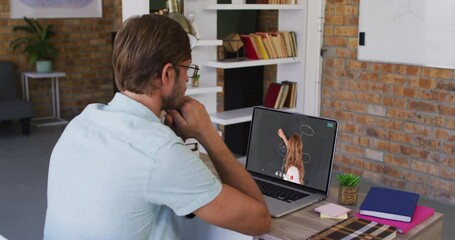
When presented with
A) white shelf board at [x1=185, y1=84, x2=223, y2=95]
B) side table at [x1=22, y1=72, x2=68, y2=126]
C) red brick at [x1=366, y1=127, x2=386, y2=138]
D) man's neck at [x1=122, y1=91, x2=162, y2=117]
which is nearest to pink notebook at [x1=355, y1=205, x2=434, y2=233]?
man's neck at [x1=122, y1=91, x2=162, y2=117]

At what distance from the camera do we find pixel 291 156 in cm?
213

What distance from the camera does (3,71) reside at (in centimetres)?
670

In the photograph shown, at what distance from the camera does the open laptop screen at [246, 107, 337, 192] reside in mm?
2041

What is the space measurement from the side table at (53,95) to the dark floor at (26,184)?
0.28 m

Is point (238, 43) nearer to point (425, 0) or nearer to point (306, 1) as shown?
point (306, 1)

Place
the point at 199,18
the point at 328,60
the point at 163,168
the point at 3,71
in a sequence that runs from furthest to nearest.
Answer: the point at 3,71 → the point at 328,60 → the point at 199,18 → the point at 163,168

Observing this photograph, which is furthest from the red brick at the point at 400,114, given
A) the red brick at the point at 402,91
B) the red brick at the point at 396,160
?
the red brick at the point at 396,160

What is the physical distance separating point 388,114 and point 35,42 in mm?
4469

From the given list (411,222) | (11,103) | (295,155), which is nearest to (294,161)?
(295,155)

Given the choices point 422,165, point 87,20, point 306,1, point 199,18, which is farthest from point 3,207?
point 87,20

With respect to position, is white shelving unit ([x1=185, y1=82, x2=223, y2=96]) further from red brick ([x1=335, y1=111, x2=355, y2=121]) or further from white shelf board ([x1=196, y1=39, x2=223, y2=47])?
red brick ([x1=335, y1=111, x2=355, y2=121])

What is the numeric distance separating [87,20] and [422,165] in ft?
16.3

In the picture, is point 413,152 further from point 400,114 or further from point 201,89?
point 201,89

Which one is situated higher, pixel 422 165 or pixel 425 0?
pixel 425 0
